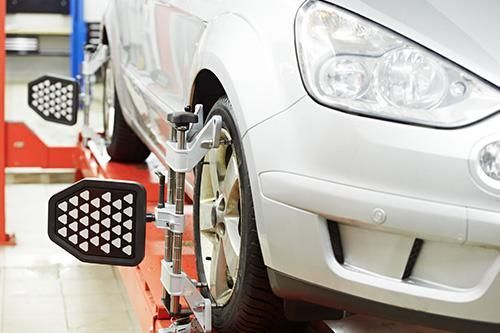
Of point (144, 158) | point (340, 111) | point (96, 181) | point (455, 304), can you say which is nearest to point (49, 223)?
point (96, 181)

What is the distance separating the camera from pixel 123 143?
433cm

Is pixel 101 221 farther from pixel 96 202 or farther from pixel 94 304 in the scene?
pixel 94 304

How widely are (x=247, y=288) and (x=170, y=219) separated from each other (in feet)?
0.97

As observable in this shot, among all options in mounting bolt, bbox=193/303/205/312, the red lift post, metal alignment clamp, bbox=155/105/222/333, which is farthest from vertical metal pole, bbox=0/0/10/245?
mounting bolt, bbox=193/303/205/312

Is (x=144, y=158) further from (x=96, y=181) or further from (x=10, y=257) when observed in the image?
(x=96, y=181)

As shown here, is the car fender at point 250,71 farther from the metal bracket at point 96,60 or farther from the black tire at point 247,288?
the metal bracket at point 96,60

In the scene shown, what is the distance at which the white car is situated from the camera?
178 cm

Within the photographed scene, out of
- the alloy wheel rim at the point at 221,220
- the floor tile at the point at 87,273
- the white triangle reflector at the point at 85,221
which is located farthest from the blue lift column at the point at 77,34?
the white triangle reflector at the point at 85,221

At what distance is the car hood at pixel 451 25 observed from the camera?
1830 mm

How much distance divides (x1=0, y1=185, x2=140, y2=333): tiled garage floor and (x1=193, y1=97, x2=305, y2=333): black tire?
3.10 ft

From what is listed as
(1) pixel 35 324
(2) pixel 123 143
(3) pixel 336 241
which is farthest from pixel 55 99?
(3) pixel 336 241

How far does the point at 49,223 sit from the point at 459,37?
3.67ft

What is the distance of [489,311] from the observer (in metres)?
1.81

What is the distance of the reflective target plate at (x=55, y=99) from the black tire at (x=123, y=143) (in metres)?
0.30
